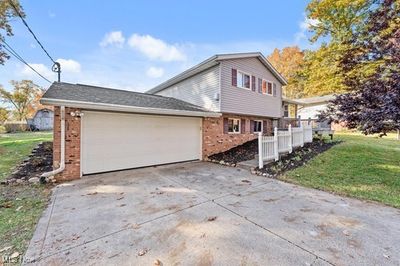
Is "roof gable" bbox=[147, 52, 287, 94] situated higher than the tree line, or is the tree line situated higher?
"roof gable" bbox=[147, 52, 287, 94]

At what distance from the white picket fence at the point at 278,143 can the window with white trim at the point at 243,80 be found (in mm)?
3581

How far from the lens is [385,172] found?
6.61 metres

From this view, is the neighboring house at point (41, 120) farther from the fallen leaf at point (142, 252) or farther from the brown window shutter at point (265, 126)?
the fallen leaf at point (142, 252)

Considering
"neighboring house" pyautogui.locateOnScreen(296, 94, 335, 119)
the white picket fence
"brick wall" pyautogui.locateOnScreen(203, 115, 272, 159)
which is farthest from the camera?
"neighboring house" pyautogui.locateOnScreen(296, 94, 335, 119)

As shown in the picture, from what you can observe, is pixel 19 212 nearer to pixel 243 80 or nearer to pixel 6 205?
pixel 6 205

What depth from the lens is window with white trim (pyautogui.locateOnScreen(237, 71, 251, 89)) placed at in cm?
1106

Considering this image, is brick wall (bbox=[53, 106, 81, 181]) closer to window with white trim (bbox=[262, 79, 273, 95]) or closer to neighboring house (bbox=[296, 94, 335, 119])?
window with white trim (bbox=[262, 79, 273, 95])

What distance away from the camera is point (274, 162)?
8.26 metres

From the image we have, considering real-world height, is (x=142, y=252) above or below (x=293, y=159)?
below

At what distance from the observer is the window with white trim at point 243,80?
36.3 ft

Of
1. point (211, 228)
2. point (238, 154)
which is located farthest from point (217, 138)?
point (211, 228)

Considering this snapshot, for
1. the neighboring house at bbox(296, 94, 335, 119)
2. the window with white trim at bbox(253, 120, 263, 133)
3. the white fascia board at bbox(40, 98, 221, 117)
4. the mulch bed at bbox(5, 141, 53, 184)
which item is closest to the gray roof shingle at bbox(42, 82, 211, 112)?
the white fascia board at bbox(40, 98, 221, 117)

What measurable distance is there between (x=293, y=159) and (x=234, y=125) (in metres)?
4.32

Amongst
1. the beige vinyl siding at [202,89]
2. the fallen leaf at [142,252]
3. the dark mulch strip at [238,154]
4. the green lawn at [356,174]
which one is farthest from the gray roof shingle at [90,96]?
the green lawn at [356,174]
